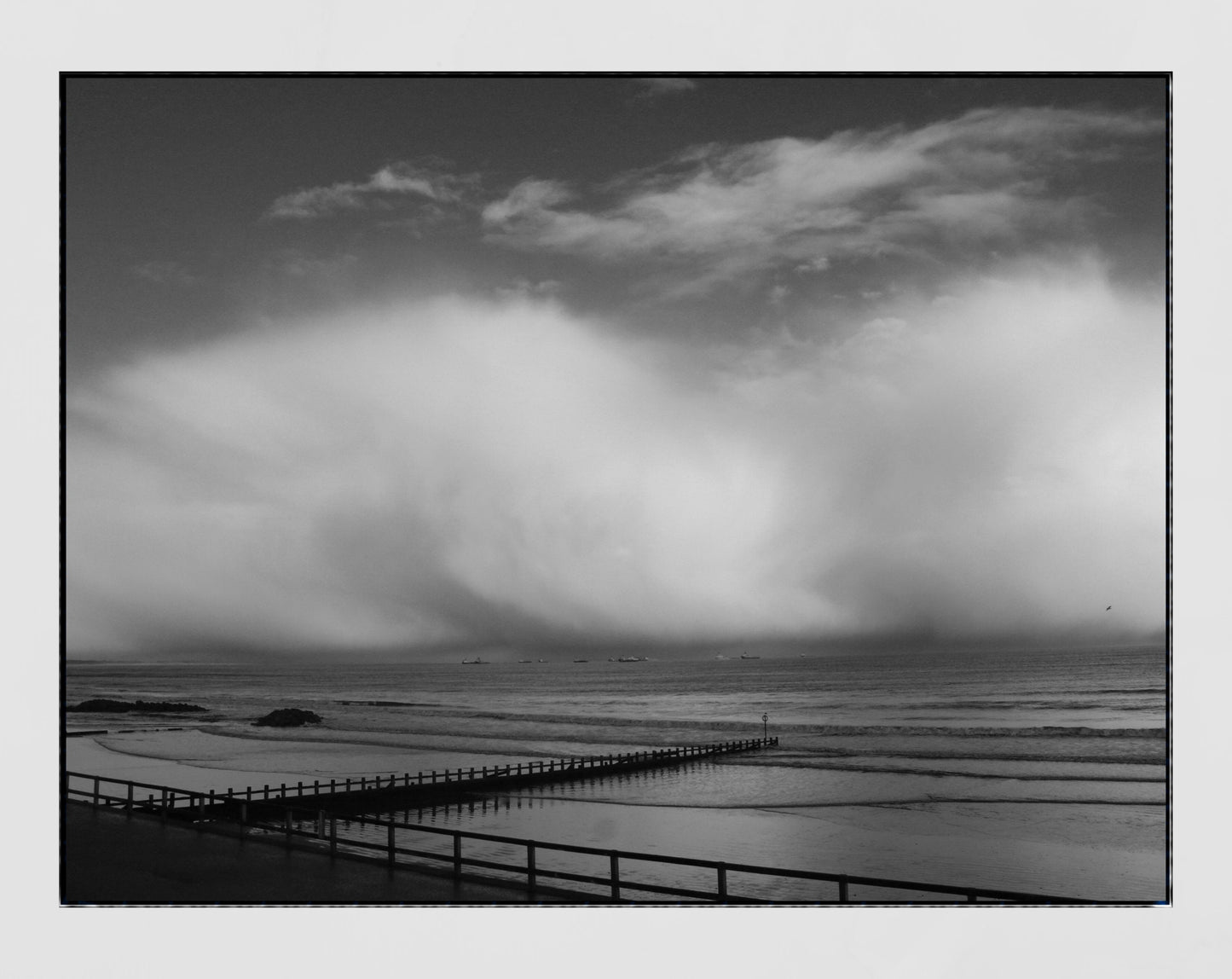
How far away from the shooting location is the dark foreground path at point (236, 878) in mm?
4828

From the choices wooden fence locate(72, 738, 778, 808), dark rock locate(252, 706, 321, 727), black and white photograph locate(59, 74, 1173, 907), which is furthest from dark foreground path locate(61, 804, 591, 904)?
dark rock locate(252, 706, 321, 727)

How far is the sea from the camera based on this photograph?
35.3ft

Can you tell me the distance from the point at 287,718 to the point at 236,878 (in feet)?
101

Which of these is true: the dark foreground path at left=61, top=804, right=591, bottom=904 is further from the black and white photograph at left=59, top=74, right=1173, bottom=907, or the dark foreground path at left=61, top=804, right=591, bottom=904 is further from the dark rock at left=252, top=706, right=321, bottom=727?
the dark rock at left=252, top=706, right=321, bottom=727

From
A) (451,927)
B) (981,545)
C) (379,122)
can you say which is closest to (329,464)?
(379,122)

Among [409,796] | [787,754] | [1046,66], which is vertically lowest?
[787,754]

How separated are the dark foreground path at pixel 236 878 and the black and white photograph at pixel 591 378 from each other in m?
0.03

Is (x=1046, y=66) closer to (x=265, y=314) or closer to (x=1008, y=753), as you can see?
(x=265, y=314)

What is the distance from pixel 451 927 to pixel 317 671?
66.5 metres

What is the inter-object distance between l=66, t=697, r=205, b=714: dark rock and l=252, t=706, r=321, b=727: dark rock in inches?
137

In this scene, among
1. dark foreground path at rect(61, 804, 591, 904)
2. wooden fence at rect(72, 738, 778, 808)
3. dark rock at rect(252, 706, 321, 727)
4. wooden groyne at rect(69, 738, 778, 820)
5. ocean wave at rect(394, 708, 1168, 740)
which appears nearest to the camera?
dark foreground path at rect(61, 804, 591, 904)

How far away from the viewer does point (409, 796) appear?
14.5 metres

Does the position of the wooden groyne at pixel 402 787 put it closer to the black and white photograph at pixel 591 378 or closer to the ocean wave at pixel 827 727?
the black and white photograph at pixel 591 378

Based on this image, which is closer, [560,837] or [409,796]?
[560,837]
